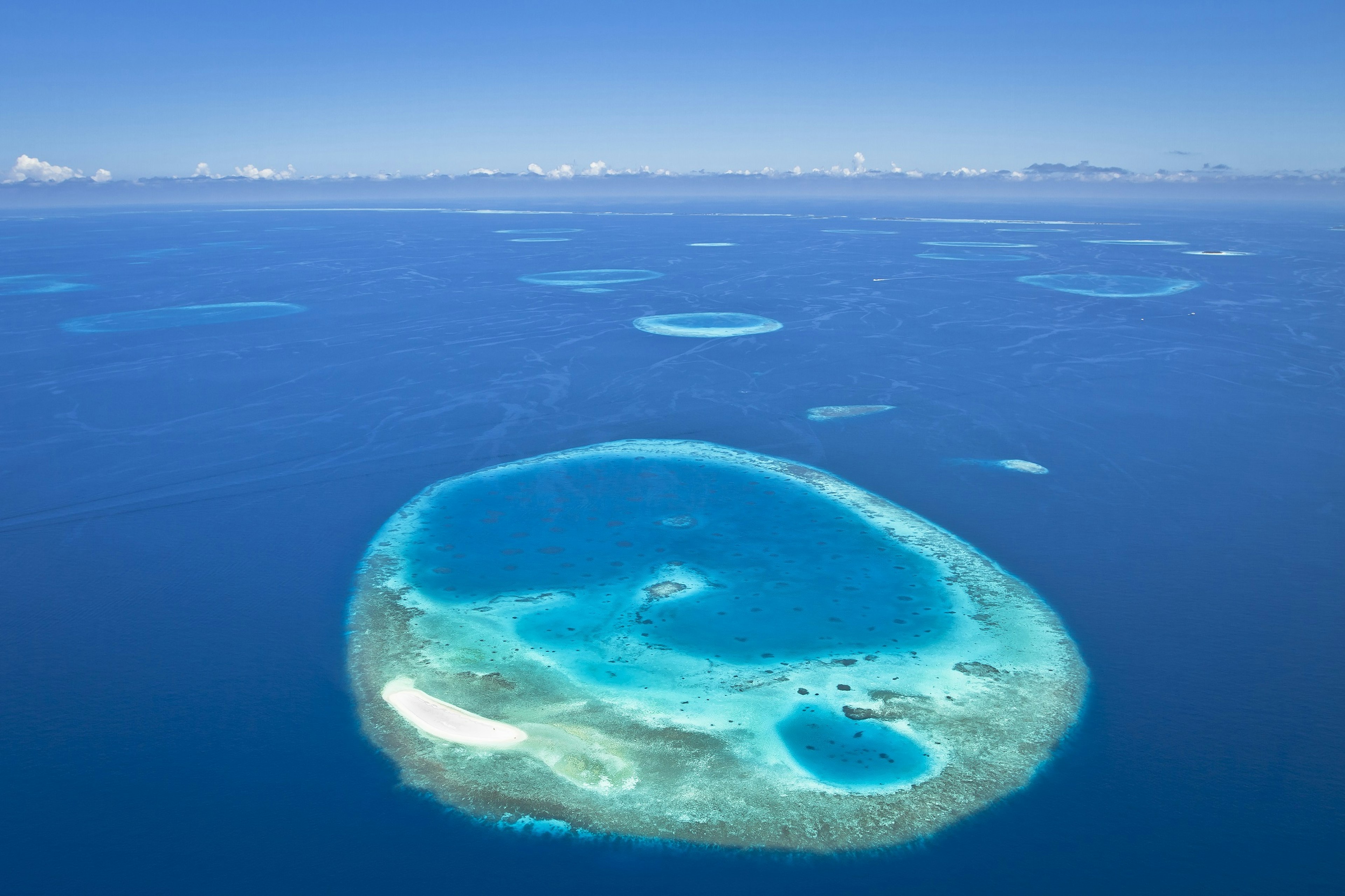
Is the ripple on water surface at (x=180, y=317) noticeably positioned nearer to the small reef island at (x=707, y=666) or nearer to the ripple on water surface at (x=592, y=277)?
the ripple on water surface at (x=592, y=277)

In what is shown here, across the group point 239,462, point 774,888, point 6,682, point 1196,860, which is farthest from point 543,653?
point 239,462

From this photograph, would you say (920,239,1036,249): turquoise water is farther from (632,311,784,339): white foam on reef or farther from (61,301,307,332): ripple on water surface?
(61,301,307,332): ripple on water surface

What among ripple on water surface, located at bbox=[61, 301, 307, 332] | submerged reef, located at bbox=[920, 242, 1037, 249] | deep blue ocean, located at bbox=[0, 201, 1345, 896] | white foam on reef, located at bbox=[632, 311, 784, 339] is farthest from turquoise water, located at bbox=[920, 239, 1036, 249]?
ripple on water surface, located at bbox=[61, 301, 307, 332]

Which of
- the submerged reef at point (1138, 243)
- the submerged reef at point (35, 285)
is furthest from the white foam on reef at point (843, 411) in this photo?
the submerged reef at point (1138, 243)

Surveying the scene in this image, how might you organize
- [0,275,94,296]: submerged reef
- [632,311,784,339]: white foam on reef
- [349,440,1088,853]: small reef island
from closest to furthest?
[349,440,1088,853]: small reef island, [632,311,784,339]: white foam on reef, [0,275,94,296]: submerged reef

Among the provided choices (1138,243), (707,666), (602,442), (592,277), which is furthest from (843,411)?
(1138,243)

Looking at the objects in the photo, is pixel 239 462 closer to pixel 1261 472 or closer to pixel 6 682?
pixel 6 682

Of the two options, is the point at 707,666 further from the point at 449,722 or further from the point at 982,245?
the point at 982,245
